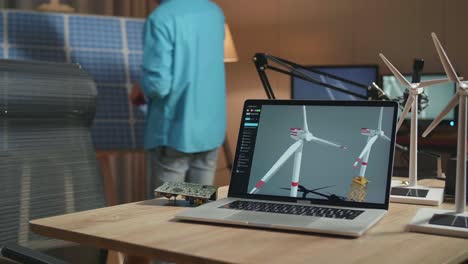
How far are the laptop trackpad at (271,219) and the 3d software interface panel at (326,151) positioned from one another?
0.12 m

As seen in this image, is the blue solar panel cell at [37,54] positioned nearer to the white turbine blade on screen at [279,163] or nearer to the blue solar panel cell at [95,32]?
the blue solar panel cell at [95,32]

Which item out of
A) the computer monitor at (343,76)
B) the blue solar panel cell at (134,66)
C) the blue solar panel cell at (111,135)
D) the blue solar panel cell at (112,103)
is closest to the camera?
the blue solar panel cell at (111,135)

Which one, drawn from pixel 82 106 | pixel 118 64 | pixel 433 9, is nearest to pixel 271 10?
pixel 433 9

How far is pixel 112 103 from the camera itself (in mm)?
3154

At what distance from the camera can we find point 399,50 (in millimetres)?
3854

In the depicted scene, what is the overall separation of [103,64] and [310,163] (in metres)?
2.15

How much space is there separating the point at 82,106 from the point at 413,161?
0.85 meters

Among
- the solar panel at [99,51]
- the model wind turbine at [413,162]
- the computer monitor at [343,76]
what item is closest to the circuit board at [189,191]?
the model wind turbine at [413,162]

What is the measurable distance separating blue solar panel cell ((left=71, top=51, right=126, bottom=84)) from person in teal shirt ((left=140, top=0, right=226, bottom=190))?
0.70 meters

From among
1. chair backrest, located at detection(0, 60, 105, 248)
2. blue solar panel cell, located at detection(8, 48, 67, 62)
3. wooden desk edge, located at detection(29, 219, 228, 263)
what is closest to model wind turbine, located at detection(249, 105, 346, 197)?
wooden desk edge, located at detection(29, 219, 228, 263)

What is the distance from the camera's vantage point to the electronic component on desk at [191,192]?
1.27m

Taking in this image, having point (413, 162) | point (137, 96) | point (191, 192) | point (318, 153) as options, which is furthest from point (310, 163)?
point (137, 96)

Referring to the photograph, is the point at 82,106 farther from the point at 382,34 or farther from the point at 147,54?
the point at 382,34

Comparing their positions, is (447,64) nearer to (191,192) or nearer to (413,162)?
(413,162)
